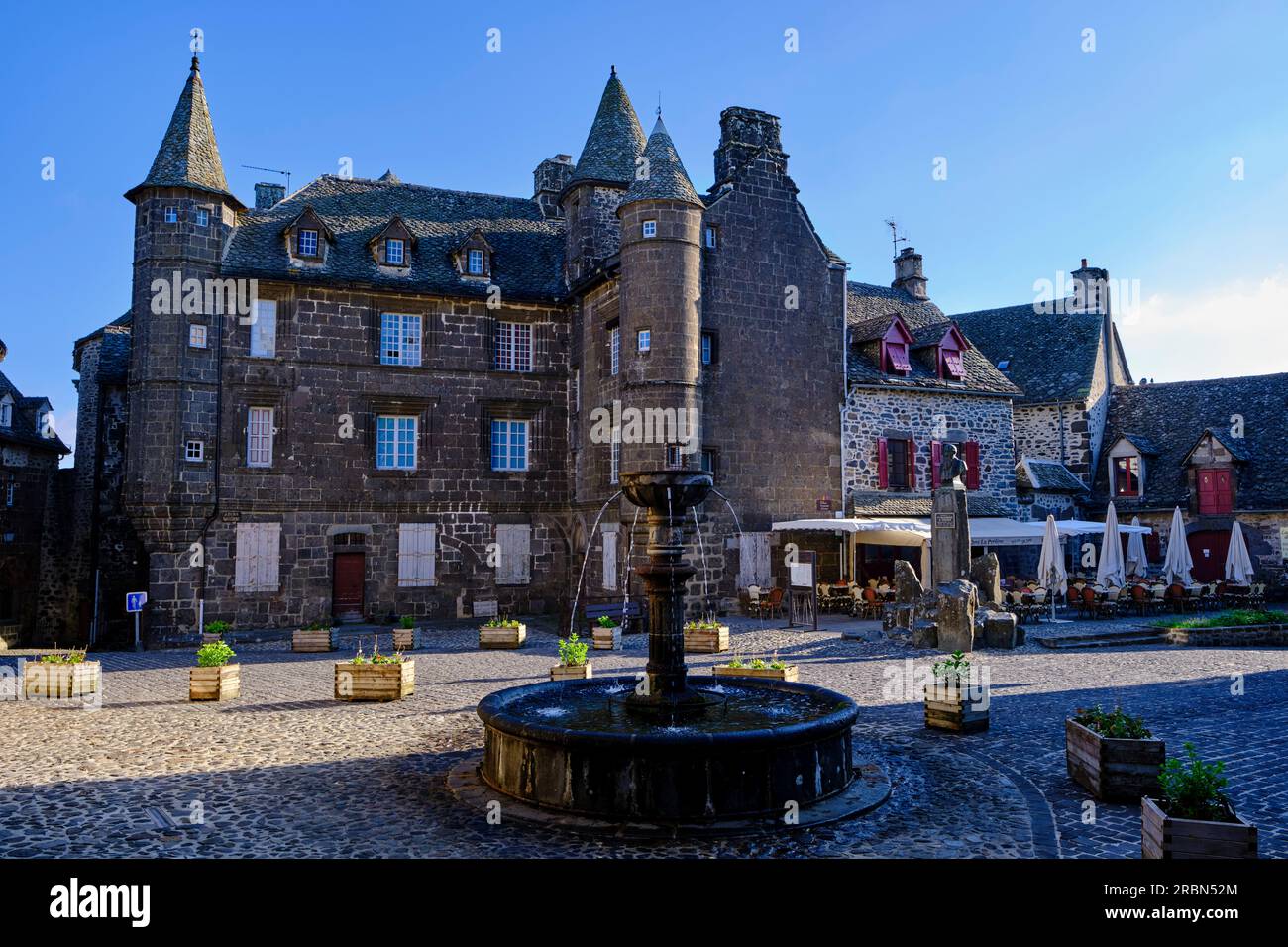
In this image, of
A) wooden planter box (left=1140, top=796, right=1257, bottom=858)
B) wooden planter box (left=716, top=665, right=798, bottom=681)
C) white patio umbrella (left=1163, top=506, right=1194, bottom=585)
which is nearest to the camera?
wooden planter box (left=1140, top=796, right=1257, bottom=858)

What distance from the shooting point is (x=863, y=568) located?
2714 centimetres

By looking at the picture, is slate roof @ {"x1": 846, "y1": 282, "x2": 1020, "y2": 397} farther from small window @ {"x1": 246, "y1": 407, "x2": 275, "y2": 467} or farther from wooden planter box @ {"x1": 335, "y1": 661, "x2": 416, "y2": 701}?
wooden planter box @ {"x1": 335, "y1": 661, "x2": 416, "y2": 701}

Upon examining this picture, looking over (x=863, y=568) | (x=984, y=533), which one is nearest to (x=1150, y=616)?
(x=984, y=533)

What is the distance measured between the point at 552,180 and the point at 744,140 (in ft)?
26.6

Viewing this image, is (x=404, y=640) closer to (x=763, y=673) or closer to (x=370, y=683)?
(x=370, y=683)

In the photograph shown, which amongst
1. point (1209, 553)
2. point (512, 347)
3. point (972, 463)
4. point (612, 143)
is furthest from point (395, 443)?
point (1209, 553)

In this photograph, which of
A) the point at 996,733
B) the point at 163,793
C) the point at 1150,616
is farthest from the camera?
the point at 1150,616

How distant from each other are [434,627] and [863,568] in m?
12.7

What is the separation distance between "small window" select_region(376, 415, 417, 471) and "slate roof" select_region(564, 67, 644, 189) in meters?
8.86

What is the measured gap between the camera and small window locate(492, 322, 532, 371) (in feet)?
87.2

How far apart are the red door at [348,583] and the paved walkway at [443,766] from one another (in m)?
8.19

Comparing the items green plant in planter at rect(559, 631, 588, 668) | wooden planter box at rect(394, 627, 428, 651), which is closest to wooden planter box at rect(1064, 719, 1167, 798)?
green plant in planter at rect(559, 631, 588, 668)

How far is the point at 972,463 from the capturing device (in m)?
29.1
